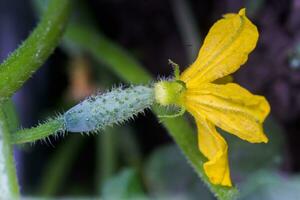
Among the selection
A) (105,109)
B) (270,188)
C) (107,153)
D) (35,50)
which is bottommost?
(270,188)

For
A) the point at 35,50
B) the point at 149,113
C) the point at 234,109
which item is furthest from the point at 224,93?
the point at 149,113

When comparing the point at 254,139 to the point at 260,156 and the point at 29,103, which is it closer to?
the point at 260,156

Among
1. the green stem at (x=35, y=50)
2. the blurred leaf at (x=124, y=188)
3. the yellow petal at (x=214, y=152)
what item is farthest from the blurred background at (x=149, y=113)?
the yellow petal at (x=214, y=152)

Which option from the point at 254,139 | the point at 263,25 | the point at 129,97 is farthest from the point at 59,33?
the point at 263,25

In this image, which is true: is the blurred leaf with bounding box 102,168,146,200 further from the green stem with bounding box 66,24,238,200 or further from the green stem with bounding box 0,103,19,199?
the green stem with bounding box 0,103,19,199

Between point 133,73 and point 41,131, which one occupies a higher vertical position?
point 133,73

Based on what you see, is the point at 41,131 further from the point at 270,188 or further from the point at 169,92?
the point at 270,188
